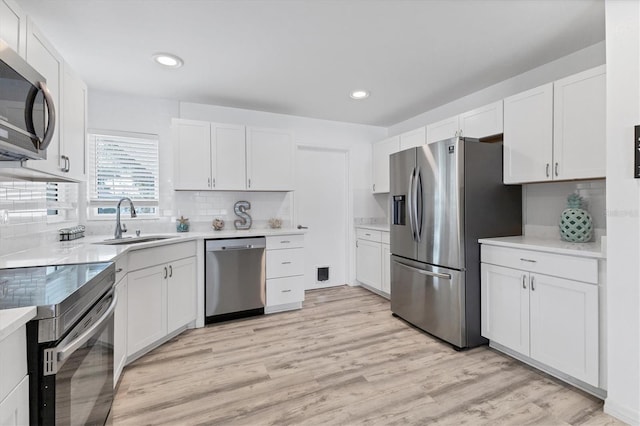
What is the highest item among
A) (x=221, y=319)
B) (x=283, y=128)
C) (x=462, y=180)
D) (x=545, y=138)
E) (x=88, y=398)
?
(x=283, y=128)

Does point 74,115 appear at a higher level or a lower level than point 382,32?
lower

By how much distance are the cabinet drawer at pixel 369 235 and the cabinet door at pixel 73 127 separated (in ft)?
10.2

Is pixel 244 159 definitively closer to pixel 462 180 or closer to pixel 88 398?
pixel 462 180

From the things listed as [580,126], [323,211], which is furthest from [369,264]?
[580,126]

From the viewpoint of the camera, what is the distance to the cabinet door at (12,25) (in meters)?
1.36

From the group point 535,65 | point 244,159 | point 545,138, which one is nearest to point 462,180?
point 545,138

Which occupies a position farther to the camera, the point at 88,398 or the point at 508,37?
the point at 508,37

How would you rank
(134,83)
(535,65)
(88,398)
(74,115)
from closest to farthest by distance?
(88,398)
(74,115)
(535,65)
(134,83)

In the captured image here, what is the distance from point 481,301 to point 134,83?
384 centimetres

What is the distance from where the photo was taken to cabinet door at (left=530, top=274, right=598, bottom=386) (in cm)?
187

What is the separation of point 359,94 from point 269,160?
128 centimetres

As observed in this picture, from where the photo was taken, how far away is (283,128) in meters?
4.00

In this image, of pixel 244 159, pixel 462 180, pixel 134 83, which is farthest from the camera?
pixel 244 159

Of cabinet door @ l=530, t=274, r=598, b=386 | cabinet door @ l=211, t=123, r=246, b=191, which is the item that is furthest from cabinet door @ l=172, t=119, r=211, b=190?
cabinet door @ l=530, t=274, r=598, b=386
